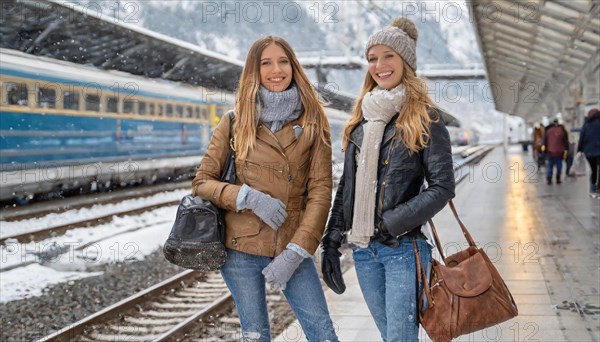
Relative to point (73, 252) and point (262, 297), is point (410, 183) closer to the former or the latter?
point (262, 297)

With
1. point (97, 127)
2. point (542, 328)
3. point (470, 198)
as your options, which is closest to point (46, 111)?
point (97, 127)

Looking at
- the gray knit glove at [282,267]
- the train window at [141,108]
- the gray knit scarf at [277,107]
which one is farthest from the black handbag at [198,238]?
the train window at [141,108]

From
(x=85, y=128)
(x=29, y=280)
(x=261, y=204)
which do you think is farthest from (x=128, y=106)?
(x=261, y=204)

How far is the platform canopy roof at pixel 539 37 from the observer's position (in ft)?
37.6

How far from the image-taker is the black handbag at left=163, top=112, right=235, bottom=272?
8.20ft

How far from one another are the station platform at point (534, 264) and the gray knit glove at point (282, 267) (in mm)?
1996

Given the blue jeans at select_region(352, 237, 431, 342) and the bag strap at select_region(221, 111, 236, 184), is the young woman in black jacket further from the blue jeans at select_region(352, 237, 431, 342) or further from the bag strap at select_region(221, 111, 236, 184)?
the bag strap at select_region(221, 111, 236, 184)

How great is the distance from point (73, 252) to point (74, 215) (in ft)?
11.4

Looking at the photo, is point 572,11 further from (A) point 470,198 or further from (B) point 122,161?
(B) point 122,161

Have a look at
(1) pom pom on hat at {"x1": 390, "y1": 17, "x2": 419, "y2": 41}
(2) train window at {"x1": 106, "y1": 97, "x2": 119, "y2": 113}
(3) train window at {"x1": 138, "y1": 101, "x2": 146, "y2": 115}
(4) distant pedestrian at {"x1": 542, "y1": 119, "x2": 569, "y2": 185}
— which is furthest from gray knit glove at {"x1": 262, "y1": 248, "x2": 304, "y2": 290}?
(3) train window at {"x1": 138, "y1": 101, "x2": 146, "y2": 115}

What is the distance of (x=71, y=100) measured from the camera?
13.7 m

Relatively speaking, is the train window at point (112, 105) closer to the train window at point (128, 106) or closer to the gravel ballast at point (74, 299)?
the train window at point (128, 106)

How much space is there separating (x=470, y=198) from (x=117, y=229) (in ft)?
23.1

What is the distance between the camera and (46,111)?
12.9 meters
